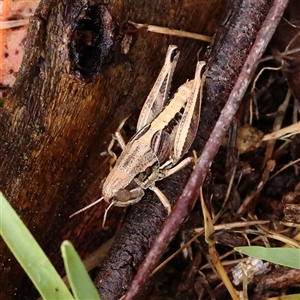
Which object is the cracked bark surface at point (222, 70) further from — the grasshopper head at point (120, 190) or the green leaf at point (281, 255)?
the green leaf at point (281, 255)

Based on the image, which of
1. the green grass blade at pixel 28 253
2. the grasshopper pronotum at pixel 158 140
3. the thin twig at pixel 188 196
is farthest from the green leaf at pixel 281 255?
the green grass blade at pixel 28 253

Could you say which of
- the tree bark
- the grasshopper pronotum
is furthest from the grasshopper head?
the tree bark

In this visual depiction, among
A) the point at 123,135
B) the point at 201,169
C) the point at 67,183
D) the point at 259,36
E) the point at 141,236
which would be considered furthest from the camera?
the point at 123,135

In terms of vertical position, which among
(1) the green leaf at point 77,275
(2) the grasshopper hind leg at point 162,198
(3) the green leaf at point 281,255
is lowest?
(3) the green leaf at point 281,255

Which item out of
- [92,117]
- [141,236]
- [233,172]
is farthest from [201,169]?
[233,172]

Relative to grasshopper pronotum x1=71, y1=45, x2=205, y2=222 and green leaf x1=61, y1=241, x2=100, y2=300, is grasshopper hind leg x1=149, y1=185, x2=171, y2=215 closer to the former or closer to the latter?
grasshopper pronotum x1=71, y1=45, x2=205, y2=222

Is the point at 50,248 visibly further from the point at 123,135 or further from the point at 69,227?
the point at 123,135
